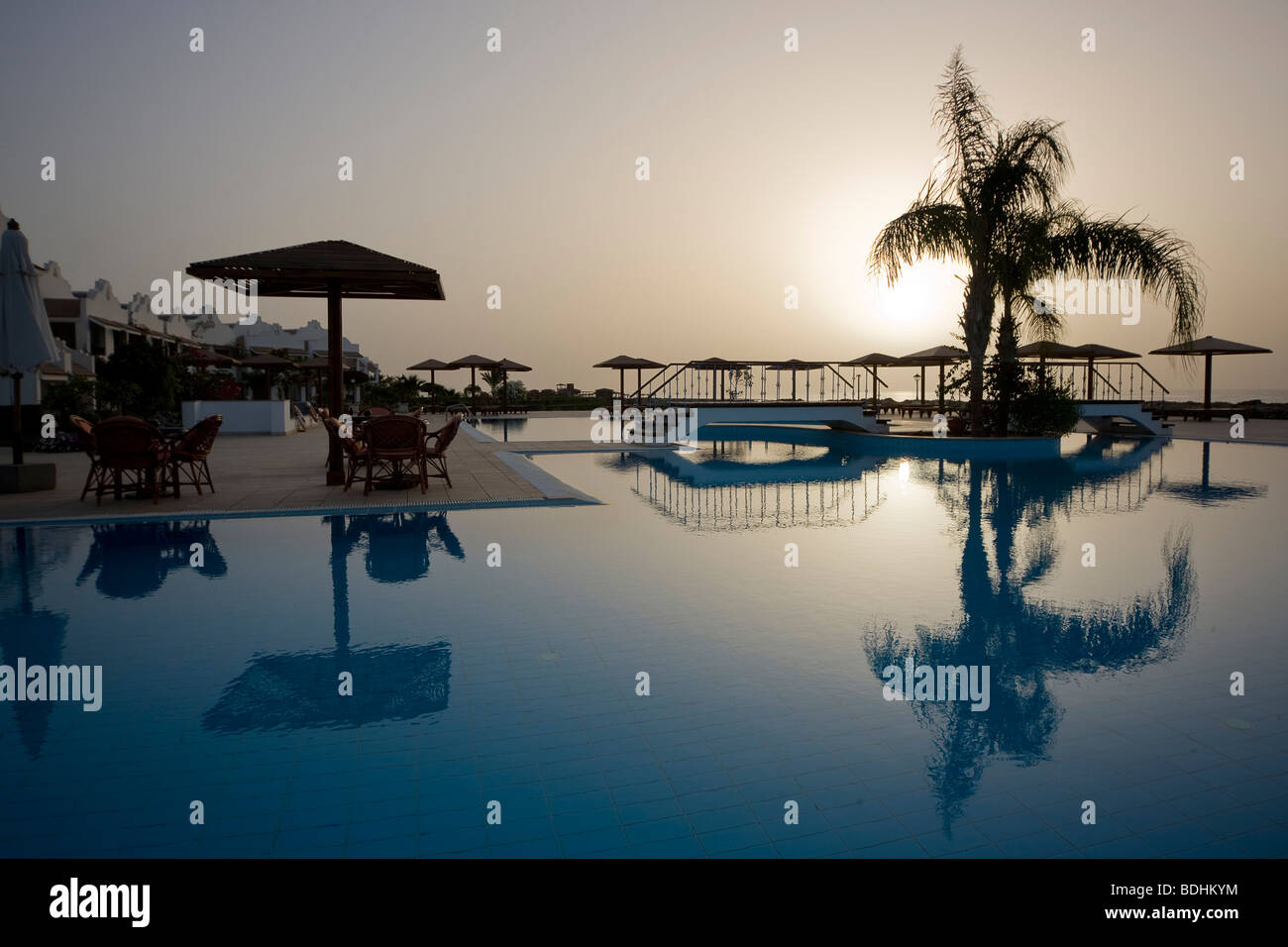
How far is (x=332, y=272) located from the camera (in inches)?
332

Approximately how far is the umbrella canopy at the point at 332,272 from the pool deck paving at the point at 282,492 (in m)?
1.06

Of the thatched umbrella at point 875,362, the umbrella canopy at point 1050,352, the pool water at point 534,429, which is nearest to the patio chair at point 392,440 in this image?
the pool water at point 534,429

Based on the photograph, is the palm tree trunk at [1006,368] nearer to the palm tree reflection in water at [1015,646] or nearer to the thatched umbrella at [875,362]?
the thatched umbrella at [875,362]

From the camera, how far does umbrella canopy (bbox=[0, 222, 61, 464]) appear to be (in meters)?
9.09

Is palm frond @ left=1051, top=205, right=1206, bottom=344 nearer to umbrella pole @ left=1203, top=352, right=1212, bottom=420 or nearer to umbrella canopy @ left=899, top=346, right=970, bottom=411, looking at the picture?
umbrella canopy @ left=899, top=346, right=970, bottom=411

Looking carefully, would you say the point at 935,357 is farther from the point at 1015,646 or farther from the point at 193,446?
the point at 1015,646

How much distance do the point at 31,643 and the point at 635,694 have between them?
3.34 metres

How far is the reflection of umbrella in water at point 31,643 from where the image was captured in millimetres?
3137

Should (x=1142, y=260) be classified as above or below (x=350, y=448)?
above

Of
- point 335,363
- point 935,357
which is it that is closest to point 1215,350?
point 935,357

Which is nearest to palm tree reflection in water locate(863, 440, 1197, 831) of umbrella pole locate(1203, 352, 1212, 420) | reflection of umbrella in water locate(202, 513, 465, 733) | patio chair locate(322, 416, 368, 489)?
reflection of umbrella in water locate(202, 513, 465, 733)

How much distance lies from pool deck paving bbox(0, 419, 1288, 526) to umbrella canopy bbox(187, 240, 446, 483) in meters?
1.06

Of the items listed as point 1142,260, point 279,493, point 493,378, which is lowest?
point 279,493
